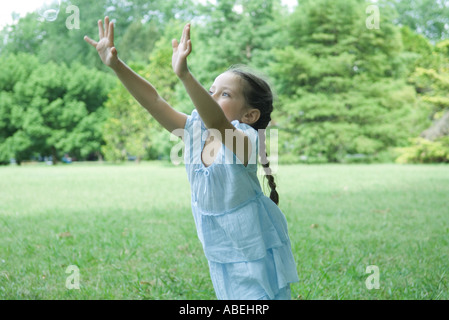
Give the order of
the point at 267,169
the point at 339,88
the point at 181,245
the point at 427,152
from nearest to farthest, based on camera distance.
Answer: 1. the point at 267,169
2. the point at 181,245
3. the point at 427,152
4. the point at 339,88

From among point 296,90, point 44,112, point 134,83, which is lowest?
point 134,83

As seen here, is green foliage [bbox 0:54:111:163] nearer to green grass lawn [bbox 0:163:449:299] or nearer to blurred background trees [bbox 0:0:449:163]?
blurred background trees [bbox 0:0:449:163]

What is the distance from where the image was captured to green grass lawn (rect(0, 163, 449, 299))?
249 cm

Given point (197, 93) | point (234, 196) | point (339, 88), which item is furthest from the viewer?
point (339, 88)

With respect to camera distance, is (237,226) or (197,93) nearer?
(197,93)

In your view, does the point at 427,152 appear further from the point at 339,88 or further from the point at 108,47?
the point at 108,47

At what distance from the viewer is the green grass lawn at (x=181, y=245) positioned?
2.49 metres

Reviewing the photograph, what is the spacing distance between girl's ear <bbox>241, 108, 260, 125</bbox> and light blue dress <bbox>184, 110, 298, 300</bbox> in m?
0.09

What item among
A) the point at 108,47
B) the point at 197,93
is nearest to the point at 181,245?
the point at 108,47

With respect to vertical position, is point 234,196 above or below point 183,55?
below

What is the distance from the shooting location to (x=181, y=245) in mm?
3484

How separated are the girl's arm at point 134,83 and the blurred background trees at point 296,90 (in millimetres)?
14619

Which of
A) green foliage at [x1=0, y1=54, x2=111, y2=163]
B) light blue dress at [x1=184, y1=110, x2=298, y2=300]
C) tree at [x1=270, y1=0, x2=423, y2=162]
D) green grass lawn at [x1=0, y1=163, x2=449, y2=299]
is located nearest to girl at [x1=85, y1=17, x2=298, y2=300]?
light blue dress at [x1=184, y1=110, x2=298, y2=300]

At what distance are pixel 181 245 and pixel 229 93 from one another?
2143mm
